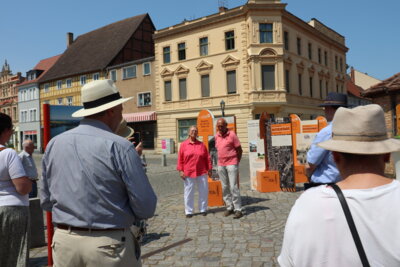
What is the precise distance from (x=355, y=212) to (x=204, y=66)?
27.7 metres

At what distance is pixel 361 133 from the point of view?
58.4 inches

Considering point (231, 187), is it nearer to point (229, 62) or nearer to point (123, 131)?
point (123, 131)

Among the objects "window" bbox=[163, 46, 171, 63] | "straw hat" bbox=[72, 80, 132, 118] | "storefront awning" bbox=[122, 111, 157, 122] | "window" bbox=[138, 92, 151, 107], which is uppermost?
"window" bbox=[163, 46, 171, 63]

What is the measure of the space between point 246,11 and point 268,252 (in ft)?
78.8

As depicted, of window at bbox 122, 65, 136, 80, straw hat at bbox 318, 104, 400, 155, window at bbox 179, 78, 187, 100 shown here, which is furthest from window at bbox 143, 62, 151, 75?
straw hat at bbox 318, 104, 400, 155

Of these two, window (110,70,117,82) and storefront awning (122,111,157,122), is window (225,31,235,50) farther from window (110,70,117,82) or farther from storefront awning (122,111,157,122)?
window (110,70,117,82)

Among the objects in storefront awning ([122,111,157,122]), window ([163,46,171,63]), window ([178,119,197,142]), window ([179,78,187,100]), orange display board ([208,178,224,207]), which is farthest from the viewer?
storefront awning ([122,111,157,122])

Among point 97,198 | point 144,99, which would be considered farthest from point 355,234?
point 144,99

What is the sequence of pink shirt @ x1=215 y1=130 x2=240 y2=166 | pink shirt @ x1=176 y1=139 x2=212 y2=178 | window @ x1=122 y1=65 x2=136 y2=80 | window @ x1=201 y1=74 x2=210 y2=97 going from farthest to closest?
window @ x1=122 y1=65 x2=136 y2=80
window @ x1=201 y1=74 x2=210 y2=97
pink shirt @ x1=176 y1=139 x2=212 y2=178
pink shirt @ x1=215 y1=130 x2=240 y2=166

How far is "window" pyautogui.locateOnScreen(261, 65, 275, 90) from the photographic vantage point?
2631 centimetres

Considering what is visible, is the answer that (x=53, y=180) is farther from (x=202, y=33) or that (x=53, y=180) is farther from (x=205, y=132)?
(x=202, y=33)

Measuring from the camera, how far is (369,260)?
1.31 meters

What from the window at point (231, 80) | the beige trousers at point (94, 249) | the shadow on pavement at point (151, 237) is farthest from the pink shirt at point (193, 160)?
the window at point (231, 80)

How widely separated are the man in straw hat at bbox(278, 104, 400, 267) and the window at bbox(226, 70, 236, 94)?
26085 millimetres
